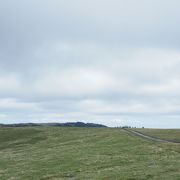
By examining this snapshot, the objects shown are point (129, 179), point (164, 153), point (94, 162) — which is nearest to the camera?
point (129, 179)

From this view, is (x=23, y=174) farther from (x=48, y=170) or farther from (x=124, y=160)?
(x=124, y=160)

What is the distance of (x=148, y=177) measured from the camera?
2467cm

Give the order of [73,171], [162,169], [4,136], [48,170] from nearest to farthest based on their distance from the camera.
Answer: [162,169] → [73,171] → [48,170] → [4,136]

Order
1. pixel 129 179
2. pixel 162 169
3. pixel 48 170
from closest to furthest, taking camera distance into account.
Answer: pixel 129 179 < pixel 162 169 < pixel 48 170

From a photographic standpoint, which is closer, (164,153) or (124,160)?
(124,160)

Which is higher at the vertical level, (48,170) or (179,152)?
(179,152)

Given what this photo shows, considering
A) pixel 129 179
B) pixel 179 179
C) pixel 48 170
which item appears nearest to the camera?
pixel 179 179

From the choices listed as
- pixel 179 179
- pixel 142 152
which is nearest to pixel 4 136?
pixel 142 152

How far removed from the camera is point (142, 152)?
139 feet

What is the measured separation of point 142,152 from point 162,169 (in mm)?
14847

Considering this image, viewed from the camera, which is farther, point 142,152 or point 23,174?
point 142,152

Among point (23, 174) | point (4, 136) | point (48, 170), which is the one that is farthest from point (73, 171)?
point (4, 136)

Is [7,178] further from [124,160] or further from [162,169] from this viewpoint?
[162,169]

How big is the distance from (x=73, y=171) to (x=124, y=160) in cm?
824
